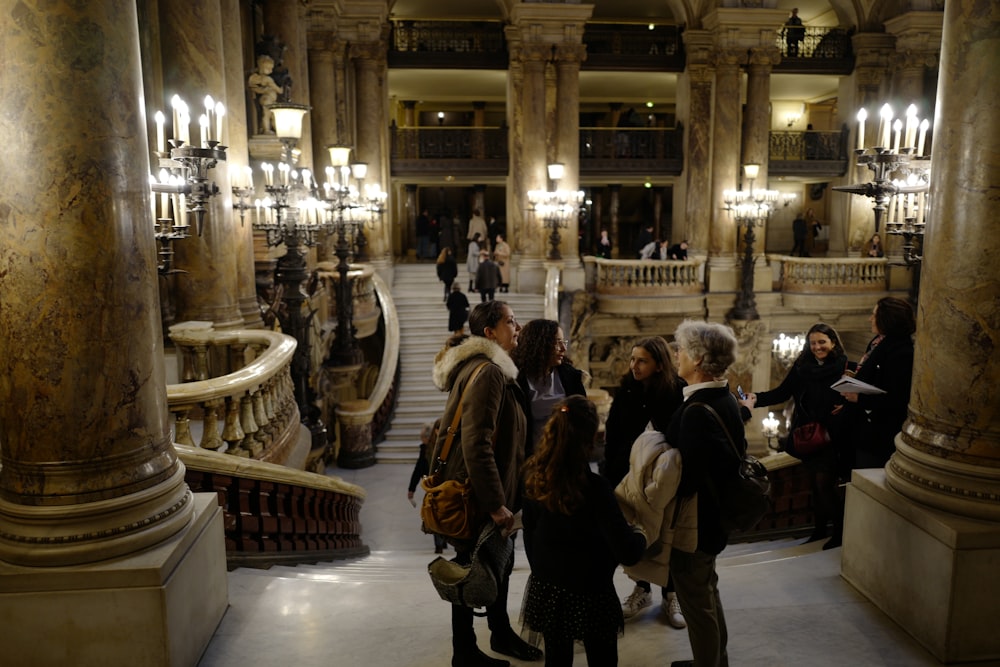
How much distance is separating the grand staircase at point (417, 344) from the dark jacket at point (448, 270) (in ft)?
2.52

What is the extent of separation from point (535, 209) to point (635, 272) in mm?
2806

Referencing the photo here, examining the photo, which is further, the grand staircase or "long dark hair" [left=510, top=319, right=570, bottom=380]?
the grand staircase

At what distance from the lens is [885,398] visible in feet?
13.7

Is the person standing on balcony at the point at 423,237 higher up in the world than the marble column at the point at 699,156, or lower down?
lower down

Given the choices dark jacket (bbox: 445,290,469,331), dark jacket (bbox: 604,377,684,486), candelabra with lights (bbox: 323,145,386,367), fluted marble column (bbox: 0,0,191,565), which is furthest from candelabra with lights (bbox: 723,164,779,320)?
fluted marble column (bbox: 0,0,191,565)

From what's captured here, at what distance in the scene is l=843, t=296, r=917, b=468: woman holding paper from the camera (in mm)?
4148

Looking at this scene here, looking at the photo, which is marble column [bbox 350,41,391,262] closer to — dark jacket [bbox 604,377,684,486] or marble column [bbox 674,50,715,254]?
marble column [bbox 674,50,715,254]

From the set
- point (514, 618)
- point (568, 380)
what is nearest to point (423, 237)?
point (568, 380)

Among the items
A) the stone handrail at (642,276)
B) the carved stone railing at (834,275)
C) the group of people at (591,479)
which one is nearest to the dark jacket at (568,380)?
the group of people at (591,479)

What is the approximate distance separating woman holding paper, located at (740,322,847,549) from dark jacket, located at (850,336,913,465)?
0.20 m

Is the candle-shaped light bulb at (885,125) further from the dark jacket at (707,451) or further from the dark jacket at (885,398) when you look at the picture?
the dark jacket at (707,451)

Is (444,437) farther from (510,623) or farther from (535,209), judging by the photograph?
(535,209)

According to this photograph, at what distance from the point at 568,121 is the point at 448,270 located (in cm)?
510

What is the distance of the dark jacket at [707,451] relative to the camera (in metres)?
2.76
